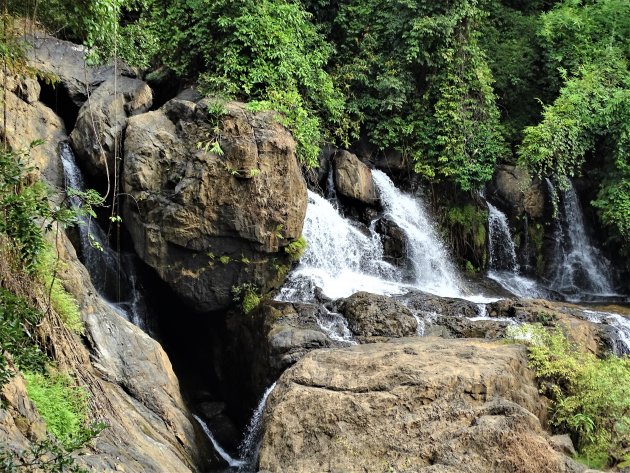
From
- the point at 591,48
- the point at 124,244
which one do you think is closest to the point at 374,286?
the point at 124,244

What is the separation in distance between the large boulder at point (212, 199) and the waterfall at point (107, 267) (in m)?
0.67

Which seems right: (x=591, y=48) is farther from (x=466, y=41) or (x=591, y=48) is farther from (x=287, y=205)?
(x=287, y=205)

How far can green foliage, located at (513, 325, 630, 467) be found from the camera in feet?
27.6

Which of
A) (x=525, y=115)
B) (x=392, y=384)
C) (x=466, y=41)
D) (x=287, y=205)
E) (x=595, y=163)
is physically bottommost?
(x=392, y=384)

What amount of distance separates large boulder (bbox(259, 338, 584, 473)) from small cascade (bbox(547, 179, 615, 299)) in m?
9.50

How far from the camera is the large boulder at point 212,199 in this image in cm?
1209

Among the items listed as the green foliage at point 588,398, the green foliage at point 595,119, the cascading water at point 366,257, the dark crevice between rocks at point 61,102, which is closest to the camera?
the green foliage at point 588,398

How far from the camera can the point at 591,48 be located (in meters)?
18.5

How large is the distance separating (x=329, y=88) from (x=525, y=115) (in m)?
6.87

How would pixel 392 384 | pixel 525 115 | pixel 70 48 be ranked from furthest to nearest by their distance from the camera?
pixel 525 115, pixel 70 48, pixel 392 384

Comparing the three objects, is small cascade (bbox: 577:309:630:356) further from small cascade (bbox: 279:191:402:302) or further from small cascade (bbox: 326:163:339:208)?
small cascade (bbox: 326:163:339:208)

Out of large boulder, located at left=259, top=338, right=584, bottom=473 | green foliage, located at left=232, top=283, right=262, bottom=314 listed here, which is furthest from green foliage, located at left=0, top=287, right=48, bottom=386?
green foliage, located at left=232, top=283, right=262, bottom=314

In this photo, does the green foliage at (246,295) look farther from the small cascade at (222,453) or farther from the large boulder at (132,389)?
the large boulder at (132,389)

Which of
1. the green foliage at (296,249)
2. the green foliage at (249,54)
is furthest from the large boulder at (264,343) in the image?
the green foliage at (249,54)
